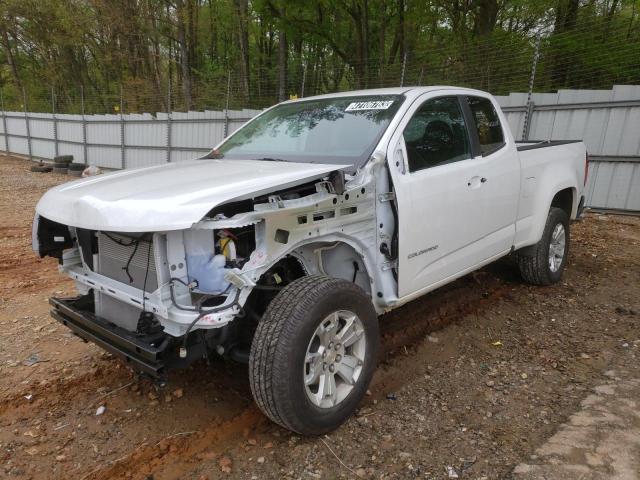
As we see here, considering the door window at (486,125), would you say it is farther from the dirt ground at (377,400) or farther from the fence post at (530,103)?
the fence post at (530,103)

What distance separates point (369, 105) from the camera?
3494 mm

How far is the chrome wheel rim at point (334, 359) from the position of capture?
2557mm

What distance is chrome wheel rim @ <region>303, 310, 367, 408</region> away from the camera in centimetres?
256

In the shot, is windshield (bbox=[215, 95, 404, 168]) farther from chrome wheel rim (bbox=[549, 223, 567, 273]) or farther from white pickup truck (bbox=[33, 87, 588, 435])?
chrome wheel rim (bbox=[549, 223, 567, 273])

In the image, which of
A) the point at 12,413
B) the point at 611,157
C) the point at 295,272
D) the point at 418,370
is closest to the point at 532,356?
the point at 418,370

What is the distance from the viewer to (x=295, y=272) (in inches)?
121

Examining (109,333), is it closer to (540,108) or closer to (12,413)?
(12,413)

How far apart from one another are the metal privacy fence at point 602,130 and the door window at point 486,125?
5.13 m

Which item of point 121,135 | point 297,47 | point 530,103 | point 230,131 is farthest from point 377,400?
point 297,47

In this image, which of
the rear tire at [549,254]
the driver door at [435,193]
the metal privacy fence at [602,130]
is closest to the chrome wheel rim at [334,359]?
the driver door at [435,193]

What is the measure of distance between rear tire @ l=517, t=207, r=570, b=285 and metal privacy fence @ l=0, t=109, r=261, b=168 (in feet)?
29.1

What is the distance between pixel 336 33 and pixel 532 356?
61.4 feet

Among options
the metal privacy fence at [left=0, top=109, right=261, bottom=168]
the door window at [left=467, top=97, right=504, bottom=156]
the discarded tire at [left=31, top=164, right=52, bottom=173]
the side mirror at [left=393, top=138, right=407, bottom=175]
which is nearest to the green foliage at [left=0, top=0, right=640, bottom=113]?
the metal privacy fence at [left=0, top=109, right=261, bottom=168]

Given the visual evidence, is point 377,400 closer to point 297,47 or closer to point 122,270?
point 122,270
